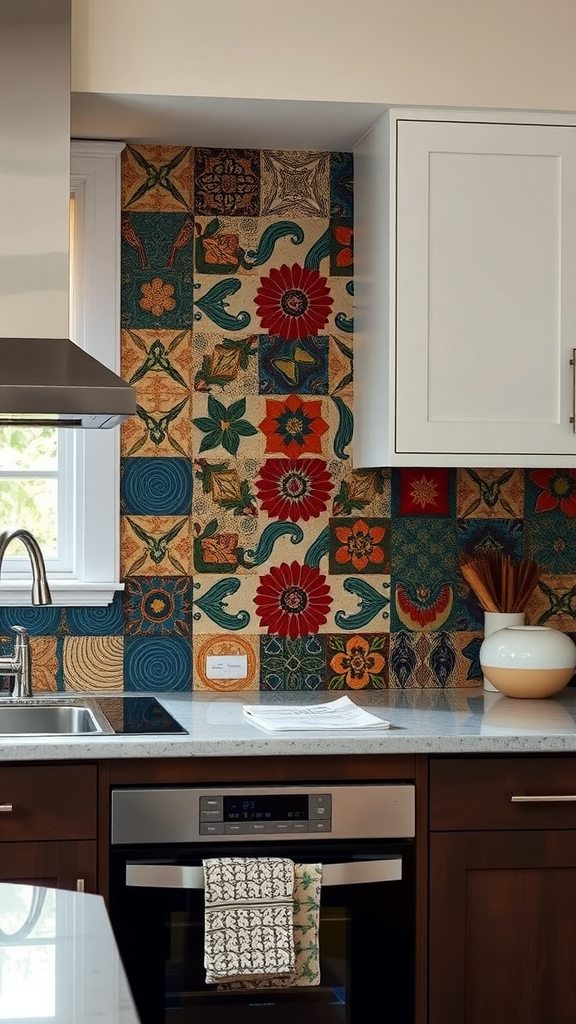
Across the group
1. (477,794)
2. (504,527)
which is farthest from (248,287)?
(477,794)

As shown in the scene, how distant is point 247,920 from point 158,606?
3.10 feet

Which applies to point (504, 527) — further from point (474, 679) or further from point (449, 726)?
point (449, 726)

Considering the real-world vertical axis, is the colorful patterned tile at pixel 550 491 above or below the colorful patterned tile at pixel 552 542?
above

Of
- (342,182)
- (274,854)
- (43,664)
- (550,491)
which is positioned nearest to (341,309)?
(342,182)

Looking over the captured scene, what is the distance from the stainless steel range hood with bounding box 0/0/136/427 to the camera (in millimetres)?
2482

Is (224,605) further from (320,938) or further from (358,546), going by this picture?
(320,938)

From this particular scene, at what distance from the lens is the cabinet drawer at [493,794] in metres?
2.39

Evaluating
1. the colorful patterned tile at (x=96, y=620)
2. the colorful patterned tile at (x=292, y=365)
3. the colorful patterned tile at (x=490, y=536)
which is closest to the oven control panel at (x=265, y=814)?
the colorful patterned tile at (x=96, y=620)

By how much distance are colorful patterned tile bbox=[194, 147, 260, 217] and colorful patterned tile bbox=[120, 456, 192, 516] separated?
0.63 meters

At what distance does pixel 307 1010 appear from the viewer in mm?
2334

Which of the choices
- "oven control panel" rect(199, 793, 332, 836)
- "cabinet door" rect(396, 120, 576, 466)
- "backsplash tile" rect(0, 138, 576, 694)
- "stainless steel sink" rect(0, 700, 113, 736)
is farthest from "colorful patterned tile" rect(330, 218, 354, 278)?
"oven control panel" rect(199, 793, 332, 836)

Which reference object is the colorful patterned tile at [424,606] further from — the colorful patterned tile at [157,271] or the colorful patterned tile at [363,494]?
the colorful patterned tile at [157,271]

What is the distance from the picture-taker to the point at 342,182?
308cm

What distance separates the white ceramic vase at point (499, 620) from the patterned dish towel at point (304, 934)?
0.85m
